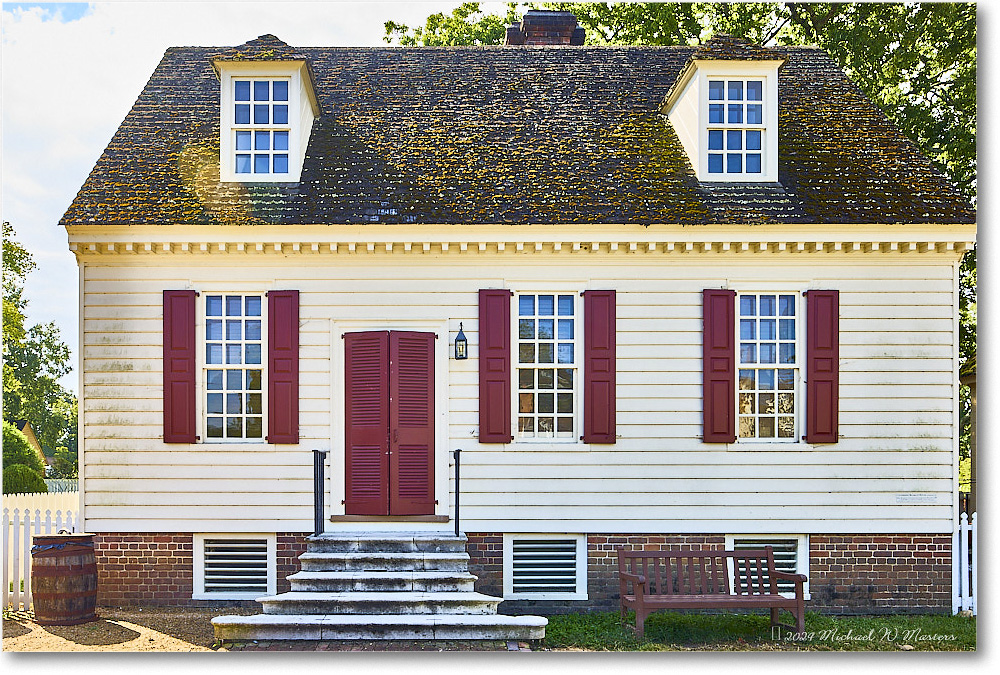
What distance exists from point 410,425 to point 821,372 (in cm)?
439

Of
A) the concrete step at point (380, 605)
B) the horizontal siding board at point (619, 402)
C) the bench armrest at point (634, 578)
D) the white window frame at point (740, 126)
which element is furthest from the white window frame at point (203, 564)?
the white window frame at point (740, 126)

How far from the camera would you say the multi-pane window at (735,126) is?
10250 mm

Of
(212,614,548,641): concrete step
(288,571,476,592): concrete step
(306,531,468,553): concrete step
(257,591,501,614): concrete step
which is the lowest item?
(212,614,548,641): concrete step

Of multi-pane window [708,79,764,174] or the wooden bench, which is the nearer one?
the wooden bench

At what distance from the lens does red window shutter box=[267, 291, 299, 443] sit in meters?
9.73

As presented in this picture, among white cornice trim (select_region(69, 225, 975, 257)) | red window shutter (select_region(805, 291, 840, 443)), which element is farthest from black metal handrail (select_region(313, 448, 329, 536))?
red window shutter (select_region(805, 291, 840, 443))

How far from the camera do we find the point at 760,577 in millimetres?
8914

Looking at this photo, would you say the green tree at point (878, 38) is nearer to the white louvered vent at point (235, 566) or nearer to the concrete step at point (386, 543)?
the concrete step at point (386, 543)

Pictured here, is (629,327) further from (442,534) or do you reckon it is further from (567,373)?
(442,534)

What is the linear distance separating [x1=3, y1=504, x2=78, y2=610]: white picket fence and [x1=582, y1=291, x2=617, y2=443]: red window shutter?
18.4 ft

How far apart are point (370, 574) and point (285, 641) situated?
1.06 meters

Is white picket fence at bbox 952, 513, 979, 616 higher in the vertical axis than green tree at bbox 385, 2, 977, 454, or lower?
lower

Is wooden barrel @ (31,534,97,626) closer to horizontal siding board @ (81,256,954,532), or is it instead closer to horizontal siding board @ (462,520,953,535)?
horizontal siding board @ (81,256,954,532)

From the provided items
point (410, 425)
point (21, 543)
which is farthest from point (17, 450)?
point (410, 425)
